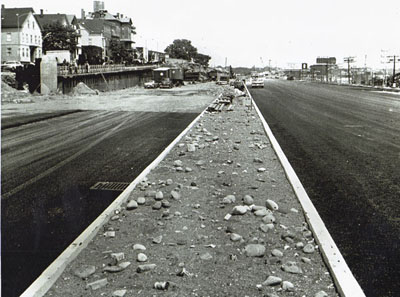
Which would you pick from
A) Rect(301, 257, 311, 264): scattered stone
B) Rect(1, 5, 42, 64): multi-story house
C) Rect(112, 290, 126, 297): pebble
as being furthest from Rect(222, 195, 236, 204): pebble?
Rect(1, 5, 42, 64): multi-story house

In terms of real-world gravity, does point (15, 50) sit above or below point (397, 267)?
above

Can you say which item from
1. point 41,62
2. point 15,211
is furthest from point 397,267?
point 41,62

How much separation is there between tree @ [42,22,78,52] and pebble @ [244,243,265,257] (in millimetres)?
86532

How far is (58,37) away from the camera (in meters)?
85.7

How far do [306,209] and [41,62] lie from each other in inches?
1717

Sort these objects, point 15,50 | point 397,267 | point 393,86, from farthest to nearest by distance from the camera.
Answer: point 15,50 → point 393,86 → point 397,267

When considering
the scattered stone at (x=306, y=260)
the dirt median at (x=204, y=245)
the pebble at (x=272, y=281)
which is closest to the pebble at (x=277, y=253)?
the dirt median at (x=204, y=245)

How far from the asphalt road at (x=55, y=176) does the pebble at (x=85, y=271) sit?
1.45 feet

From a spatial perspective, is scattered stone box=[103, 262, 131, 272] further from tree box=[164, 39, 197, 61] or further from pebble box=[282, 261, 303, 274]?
tree box=[164, 39, 197, 61]

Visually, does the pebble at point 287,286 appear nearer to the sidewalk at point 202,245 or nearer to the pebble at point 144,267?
the sidewalk at point 202,245

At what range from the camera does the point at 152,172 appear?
9555 millimetres

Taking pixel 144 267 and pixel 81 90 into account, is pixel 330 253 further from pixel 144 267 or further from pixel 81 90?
pixel 81 90

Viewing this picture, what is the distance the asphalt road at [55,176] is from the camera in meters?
5.41

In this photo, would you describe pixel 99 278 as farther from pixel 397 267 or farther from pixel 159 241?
pixel 397 267
